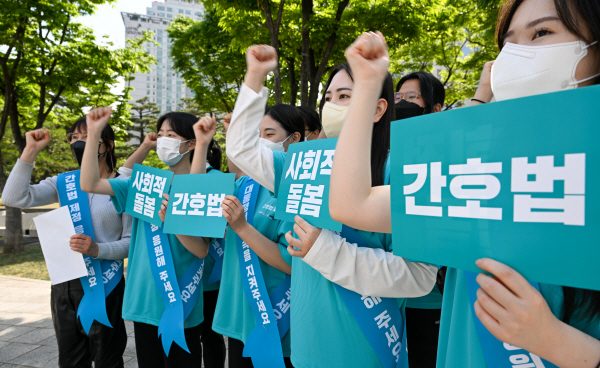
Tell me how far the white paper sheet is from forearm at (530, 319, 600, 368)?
9.54 feet

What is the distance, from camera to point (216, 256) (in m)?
3.20

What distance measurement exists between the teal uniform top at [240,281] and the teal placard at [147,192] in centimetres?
56

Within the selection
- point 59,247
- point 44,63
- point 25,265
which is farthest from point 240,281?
point 44,63

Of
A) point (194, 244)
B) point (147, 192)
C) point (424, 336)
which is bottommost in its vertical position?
point (424, 336)

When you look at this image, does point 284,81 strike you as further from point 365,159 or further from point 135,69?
point 365,159

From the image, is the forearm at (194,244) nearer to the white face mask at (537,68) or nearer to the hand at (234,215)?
the hand at (234,215)

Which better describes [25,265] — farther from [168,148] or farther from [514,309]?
[514,309]

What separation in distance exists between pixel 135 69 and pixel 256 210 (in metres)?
9.72

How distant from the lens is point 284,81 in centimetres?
902

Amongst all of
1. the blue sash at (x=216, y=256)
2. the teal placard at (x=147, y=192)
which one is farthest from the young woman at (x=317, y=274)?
the blue sash at (x=216, y=256)

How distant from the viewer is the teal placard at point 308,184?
154 cm

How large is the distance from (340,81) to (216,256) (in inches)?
77.3

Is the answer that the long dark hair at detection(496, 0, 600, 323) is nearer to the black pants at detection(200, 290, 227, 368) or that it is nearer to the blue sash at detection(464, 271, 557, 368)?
the blue sash at detection(464, 271, 557, 368)

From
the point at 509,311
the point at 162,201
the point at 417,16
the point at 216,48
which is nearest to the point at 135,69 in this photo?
the point at 216,48
